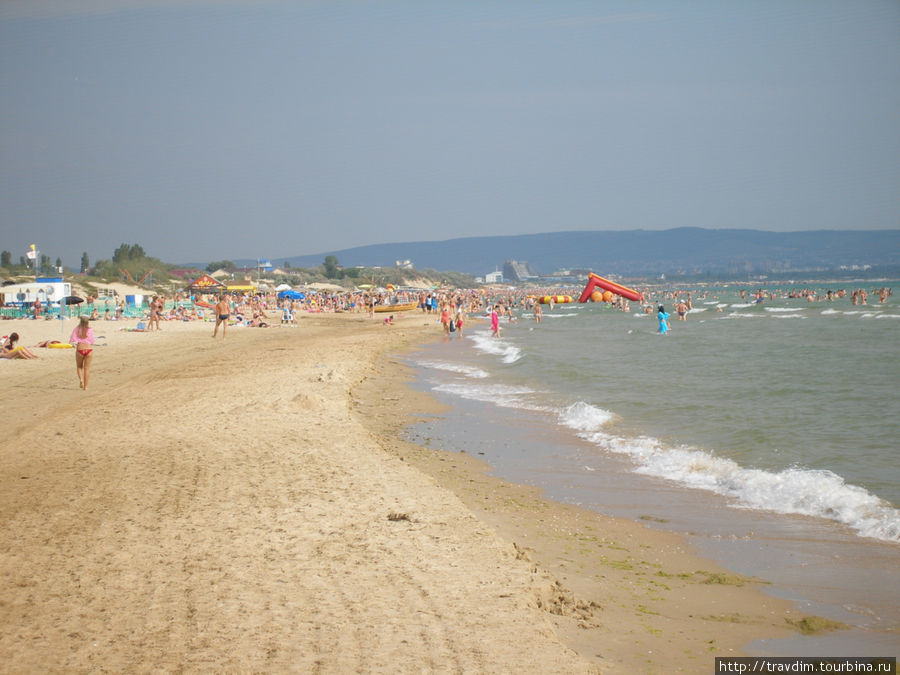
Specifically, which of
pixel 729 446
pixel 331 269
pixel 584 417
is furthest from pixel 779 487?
pixel 331 269

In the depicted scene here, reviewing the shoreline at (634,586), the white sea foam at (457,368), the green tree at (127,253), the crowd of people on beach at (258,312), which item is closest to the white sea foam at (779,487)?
the shoreline at (634,586)

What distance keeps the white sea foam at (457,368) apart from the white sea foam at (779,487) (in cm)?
840

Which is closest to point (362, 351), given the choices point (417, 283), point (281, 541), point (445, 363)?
point (445, 363)

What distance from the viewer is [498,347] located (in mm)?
25266

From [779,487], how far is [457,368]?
12.0 metres

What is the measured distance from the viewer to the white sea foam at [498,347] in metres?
21.3

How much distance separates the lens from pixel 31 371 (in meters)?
15.3

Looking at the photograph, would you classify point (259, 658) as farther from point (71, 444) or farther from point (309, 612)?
point (71, 444)

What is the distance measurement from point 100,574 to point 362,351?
17465mm

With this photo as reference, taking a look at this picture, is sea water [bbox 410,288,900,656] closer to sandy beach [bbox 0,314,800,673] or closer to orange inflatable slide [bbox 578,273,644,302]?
sandy beach [bbox 0,314,800,673]

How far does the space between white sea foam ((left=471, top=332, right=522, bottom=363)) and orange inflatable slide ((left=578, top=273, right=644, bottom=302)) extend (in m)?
31.9

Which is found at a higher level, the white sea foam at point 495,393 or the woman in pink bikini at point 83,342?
the woman in pink bikini at point 83,342

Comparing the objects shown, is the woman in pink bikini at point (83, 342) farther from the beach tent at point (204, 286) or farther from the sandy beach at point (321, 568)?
the beach tent at point (204, 286)

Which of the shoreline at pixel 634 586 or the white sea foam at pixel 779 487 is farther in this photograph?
the white sea foam at pixel 779 487
